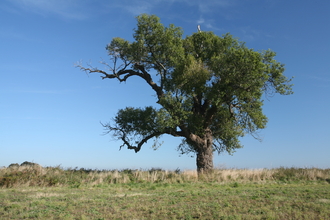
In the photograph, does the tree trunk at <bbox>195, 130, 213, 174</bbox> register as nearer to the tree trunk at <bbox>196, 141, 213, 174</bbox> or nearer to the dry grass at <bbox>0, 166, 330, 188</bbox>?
the tree trunk at <bbox>196, 141, 213, 174</bbox>

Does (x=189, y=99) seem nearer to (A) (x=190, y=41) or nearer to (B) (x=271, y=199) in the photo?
(A) (x=190, y=41)

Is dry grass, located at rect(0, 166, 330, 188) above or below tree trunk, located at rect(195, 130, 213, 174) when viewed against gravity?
below

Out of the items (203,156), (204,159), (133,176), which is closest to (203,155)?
(203,156)

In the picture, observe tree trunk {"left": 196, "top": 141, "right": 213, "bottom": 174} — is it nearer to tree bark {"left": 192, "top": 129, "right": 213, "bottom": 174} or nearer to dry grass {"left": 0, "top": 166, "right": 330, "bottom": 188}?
tree bark {"left": 192, "top": 129, "right": 213, "bottom": 174}

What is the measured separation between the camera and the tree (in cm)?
2394

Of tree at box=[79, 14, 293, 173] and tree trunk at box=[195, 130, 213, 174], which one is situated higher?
tree at box=[79, 14, 293, 173]

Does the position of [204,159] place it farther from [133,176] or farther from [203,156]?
[133,176]

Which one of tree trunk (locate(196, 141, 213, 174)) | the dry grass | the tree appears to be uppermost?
the tree

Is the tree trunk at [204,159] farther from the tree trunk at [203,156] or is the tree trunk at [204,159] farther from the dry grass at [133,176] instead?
the dry grass at [133,176]

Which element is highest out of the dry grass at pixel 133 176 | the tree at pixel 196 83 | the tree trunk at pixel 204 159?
the tree at pixel 196 83

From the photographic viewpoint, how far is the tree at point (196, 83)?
2394 centimetres

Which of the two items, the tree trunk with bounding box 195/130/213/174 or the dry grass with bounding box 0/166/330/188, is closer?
the dry grass with bounding box 0/166/330/188

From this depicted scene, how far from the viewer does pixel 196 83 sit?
984 inches

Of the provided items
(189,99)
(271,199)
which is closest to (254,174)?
(189,99)
